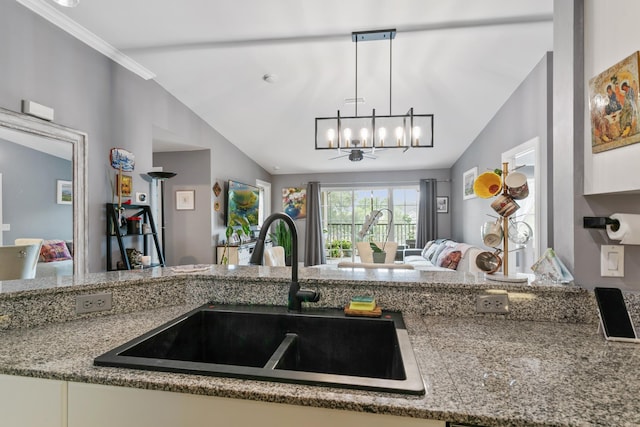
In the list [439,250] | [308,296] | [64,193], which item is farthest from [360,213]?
[308,296]

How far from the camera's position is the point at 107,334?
3.22ft

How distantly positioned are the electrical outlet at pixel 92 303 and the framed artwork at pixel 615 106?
1.89 m

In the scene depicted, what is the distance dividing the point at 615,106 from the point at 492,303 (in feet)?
2.52

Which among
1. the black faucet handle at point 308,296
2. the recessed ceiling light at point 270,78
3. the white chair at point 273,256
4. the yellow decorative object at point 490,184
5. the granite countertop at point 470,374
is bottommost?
the white chair at point 273,256

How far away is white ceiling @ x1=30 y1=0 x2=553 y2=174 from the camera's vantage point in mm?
2316

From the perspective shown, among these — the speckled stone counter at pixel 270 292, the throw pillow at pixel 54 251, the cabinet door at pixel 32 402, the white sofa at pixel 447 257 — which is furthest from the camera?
the white sofa at pixel 447 257

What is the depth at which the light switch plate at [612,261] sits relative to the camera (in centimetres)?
111

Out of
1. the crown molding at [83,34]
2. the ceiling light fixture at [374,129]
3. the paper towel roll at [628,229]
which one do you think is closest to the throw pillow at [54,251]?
the crown molding at [83,34]

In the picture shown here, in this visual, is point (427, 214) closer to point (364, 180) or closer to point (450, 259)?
point (364, 180)

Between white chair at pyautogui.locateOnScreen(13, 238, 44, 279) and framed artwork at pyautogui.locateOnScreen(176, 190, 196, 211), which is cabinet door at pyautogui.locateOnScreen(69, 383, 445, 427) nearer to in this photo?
white chair at pyautogui.locateOnScreen(13, 238, 44, 279)

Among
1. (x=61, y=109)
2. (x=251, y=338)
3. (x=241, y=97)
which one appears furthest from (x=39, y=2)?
(x=251, y=338)

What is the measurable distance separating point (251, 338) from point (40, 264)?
2233 mm

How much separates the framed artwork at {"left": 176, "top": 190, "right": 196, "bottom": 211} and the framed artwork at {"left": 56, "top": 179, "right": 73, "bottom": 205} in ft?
6.69

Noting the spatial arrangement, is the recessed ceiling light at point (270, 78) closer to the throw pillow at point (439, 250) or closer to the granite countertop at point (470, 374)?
the granite countertop at point (470, 374)
